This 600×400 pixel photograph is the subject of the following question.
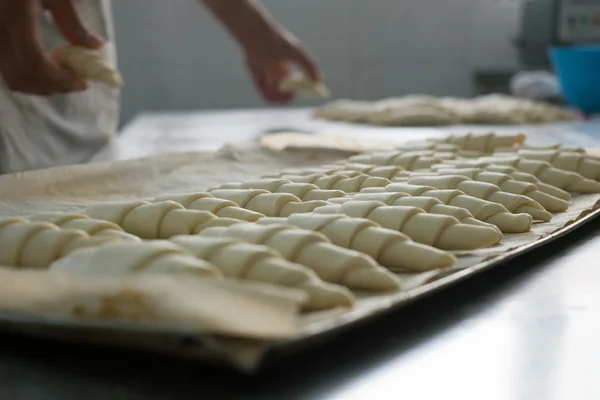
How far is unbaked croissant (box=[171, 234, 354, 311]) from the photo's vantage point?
2.66ft

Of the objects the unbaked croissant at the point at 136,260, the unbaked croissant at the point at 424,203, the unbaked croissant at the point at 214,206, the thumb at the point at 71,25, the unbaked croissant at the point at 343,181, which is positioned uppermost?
the thumb at the point at 71,25

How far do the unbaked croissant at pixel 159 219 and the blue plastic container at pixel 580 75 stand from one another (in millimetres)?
2653

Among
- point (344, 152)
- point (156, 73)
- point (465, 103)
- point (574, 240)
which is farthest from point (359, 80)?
point (574, 240)

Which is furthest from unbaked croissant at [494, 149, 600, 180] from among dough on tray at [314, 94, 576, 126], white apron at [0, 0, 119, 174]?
dough on tray at [314, 94, 576, 126]

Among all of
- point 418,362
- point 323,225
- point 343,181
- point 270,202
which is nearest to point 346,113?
point 343,181

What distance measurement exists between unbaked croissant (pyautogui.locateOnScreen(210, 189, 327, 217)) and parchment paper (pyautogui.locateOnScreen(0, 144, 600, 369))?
32cm

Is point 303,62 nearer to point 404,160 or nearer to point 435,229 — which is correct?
point 404,160

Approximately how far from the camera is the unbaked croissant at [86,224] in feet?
3.54

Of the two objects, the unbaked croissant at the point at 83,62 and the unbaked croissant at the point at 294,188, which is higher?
the unbaked croissant at the point at 83,62

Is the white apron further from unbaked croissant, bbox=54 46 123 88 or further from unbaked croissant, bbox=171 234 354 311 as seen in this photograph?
unbaked croissant, bbox=171 234 354 311

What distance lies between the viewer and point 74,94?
2453 millimetres

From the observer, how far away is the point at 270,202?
134cm

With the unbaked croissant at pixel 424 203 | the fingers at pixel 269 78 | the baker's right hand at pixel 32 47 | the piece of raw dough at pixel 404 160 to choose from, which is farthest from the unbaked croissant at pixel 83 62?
the fingers at pixel 269 78

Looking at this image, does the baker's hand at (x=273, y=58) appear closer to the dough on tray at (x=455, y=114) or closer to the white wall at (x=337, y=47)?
the dough on tray at (x=455, y=114)
